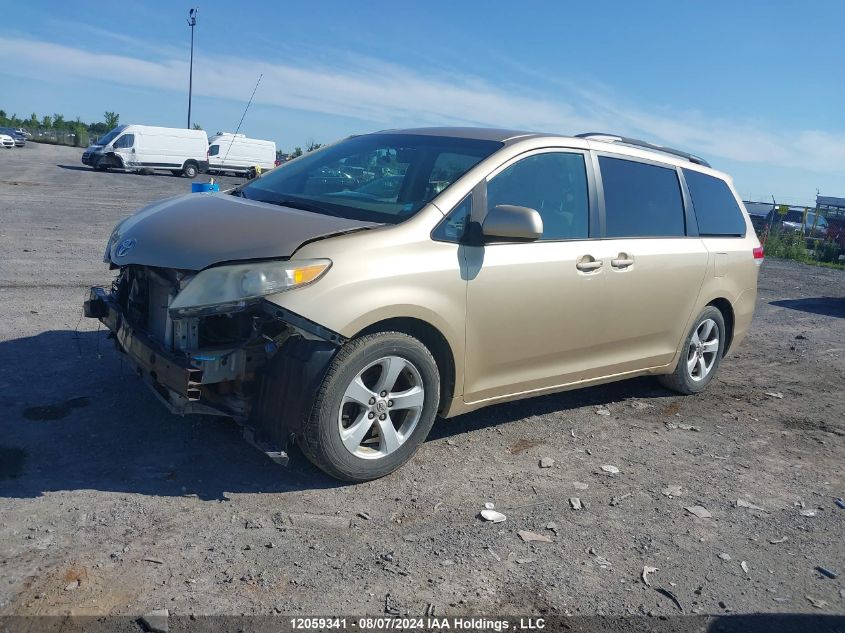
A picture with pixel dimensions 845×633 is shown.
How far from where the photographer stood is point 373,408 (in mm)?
4000

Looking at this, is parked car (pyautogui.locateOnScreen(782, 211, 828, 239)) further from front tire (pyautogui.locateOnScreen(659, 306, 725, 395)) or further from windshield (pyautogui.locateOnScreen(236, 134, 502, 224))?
windshield (pyautogui.locateOnScreen(236, 134, 502, 224))

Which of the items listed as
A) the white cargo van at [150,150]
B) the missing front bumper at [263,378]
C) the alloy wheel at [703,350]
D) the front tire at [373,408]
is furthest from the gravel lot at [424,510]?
the white cargo van at [150,150]

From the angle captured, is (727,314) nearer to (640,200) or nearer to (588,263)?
(640,200)

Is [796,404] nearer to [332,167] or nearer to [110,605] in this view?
[332,167]

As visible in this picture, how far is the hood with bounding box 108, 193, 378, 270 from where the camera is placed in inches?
148

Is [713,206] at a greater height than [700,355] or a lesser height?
greater

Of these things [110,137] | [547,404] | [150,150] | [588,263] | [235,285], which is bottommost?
[547,404]

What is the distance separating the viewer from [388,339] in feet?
12.8

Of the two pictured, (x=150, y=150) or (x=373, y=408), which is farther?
(x=150, y=150)

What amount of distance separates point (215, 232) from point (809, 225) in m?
28.9

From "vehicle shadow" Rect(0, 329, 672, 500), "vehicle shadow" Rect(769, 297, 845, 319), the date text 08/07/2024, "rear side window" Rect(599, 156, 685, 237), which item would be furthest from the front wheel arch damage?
"vehicle shadow" Rect(769, 297, 845, 319)

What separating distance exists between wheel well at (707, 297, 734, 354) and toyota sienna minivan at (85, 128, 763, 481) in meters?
0.47

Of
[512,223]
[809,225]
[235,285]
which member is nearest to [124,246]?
[235,285]

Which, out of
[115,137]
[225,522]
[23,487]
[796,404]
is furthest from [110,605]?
[115,137]
